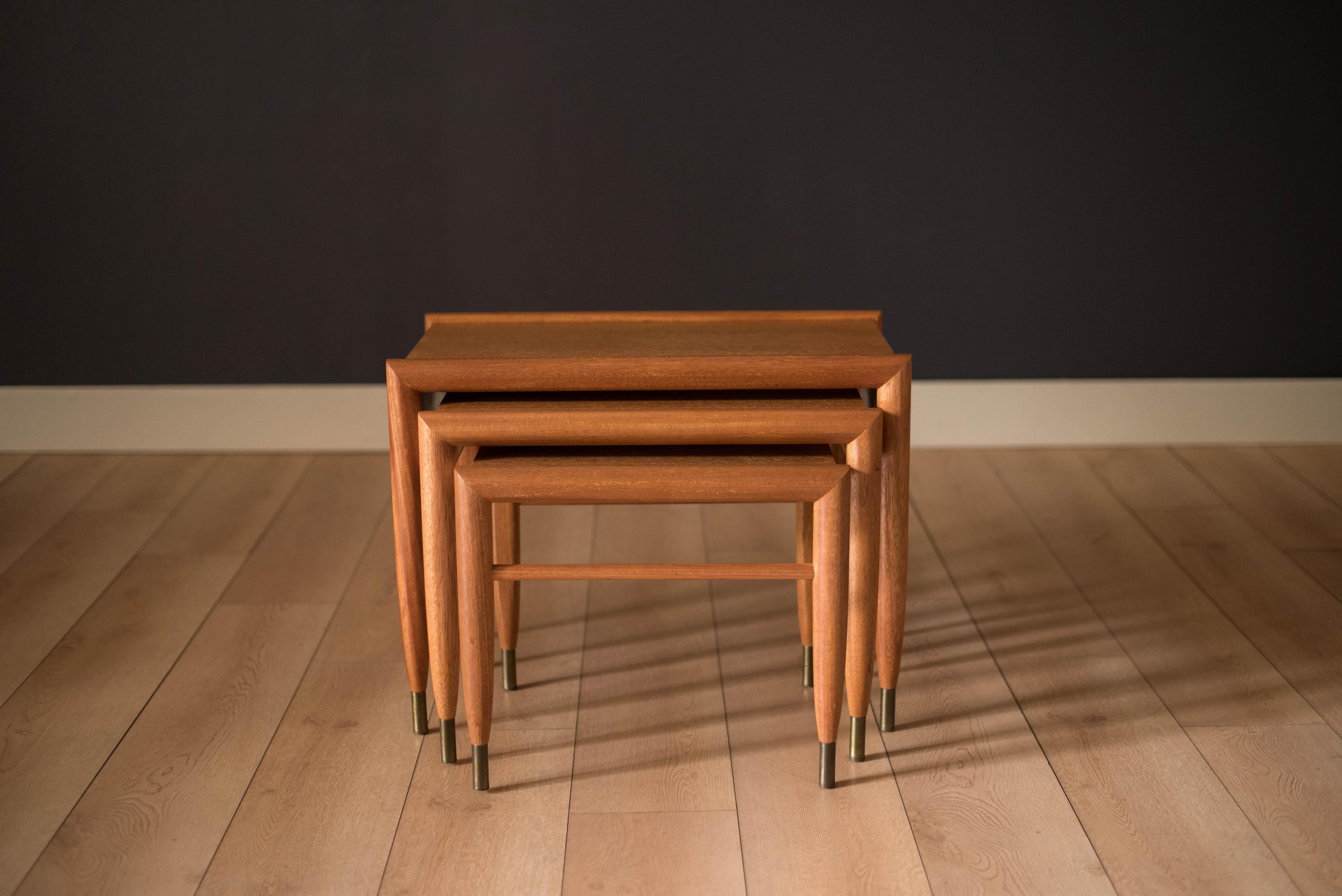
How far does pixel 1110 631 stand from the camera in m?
1.78

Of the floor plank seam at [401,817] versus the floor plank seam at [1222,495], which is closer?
the floor plank seam at [401,817]

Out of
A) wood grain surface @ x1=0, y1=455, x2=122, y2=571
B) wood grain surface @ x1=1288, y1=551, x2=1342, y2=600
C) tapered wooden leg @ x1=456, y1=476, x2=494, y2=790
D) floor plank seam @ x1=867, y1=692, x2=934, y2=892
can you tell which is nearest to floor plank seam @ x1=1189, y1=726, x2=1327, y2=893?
floor plank seam @ x1=867, y1=692, x2=934, y2=892

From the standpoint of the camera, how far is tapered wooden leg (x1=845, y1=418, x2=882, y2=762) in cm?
126

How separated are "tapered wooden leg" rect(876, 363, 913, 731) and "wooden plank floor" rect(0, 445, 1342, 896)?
0.12m

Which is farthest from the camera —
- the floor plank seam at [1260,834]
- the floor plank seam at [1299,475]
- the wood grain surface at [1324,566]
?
the floor plank seam at [1299,475]

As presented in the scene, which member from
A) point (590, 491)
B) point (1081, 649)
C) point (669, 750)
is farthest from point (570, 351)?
point (1081, 649)

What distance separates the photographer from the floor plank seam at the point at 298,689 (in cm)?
127

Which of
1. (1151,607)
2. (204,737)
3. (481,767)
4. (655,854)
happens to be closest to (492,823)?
(481,767)

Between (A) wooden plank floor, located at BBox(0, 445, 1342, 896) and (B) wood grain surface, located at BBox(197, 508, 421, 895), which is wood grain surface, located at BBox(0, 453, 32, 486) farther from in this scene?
(B) wood grain surface, located at BBox(197, 508, 421, 895)

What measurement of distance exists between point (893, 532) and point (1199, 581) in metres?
0.86

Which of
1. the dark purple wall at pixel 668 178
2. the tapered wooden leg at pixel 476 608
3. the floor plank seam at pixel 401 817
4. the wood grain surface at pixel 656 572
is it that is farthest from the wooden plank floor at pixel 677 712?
the dark purple wall at pixel 668 178

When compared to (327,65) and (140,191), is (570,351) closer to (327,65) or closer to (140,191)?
(327,65)

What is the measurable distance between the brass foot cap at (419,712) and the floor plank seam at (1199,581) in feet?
3.12

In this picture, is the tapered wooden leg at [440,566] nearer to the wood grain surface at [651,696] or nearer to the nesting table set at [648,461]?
the nesting table set at [648,461]
